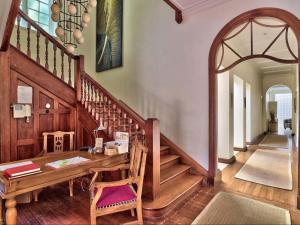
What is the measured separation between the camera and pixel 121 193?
2.20 metres

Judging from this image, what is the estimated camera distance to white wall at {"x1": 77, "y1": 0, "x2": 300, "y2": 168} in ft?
11.7

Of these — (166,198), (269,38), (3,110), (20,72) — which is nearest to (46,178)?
(166,198)

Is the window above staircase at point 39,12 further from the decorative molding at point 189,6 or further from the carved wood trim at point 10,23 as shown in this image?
the decorative molding at point 189,6

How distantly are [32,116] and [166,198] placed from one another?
2637mm

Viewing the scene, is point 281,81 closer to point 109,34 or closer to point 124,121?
point 109,34

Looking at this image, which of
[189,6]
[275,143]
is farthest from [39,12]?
[275,143]

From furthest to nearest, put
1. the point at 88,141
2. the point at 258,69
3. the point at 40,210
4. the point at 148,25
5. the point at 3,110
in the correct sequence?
the point at 258,69, the point at 148,25, the point at 88,141, the point at 3,110, the point at 40,210

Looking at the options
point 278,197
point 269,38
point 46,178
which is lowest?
point 278,197

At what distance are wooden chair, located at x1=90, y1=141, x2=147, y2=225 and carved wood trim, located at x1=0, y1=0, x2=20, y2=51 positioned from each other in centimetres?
238

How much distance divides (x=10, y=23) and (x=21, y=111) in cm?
133

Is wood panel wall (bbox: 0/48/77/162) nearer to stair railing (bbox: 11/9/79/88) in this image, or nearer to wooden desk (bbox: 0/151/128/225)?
stair railing (bbox: 11/9/79/88)

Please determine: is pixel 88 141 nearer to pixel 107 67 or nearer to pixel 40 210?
pixel 40 210

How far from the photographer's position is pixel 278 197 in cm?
306

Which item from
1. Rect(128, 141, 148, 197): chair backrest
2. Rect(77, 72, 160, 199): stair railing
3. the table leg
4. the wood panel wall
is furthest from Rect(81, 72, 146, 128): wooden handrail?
the table leg
